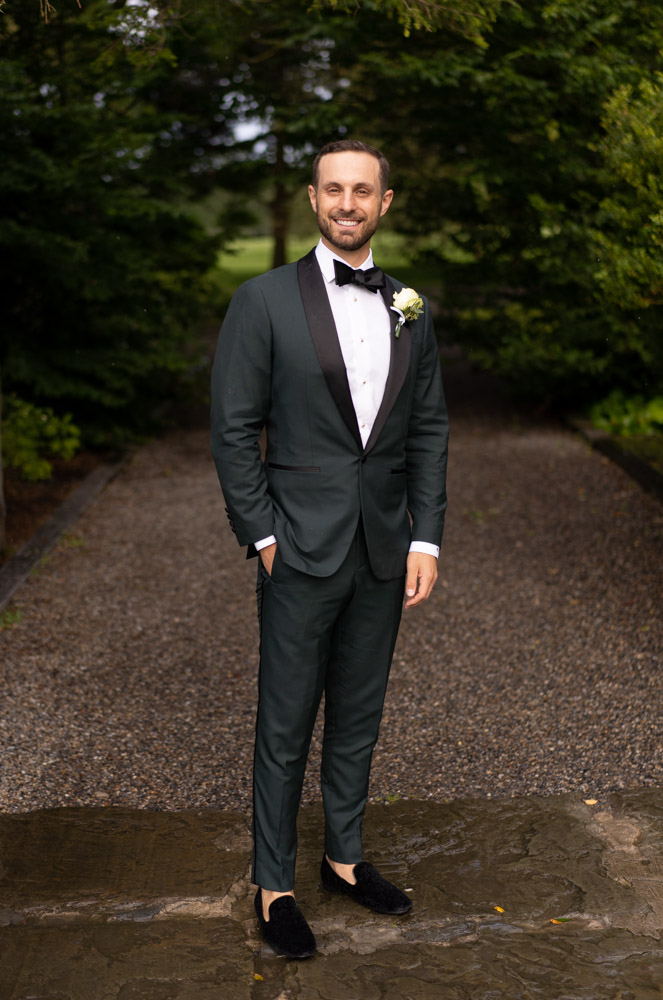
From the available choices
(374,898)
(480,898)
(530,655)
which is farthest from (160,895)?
(530,655)

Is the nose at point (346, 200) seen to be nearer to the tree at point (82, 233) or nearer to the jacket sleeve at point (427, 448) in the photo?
the jacket sleeve at point (427, 448)

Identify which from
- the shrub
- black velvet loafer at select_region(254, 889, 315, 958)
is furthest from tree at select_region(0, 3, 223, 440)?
black velvet loafer at select_region(254, 889, 315, 958)

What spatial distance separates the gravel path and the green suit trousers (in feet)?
2.89

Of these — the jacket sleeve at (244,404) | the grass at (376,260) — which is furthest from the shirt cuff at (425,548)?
the grass at (376,260)

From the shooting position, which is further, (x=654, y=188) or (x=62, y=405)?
(x=62, y=405)

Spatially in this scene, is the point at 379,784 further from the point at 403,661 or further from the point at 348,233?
the point at 348,233

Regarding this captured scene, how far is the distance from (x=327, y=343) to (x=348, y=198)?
388 millimetres

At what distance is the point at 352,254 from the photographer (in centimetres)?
295

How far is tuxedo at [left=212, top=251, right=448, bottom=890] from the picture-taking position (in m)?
2.89

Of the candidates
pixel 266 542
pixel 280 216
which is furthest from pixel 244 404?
A: pixel 280 216

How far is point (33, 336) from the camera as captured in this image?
31.1 ft

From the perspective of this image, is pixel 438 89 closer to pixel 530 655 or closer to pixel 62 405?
pixel 62 405

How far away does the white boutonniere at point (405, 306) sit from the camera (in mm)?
2994

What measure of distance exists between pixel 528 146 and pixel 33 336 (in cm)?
494
